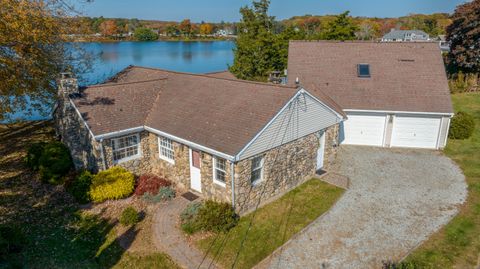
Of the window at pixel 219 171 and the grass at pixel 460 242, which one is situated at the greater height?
the window at pixel 219 171

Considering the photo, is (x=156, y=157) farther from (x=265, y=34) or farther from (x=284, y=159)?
(x=265, y=34)

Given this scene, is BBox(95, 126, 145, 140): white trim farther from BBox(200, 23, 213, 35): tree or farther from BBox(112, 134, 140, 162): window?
BBox(200, 23, 213, 35): tree

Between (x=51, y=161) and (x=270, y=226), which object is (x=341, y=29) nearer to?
(x=270, y=226)

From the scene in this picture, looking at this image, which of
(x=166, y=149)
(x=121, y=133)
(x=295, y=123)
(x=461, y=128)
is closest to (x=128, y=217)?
(x=166, y=149)

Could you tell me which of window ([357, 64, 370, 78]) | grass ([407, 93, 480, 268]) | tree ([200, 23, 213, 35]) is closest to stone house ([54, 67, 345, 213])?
window ([357, 64, 370, 78])

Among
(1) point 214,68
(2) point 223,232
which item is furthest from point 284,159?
(1) point 214,68

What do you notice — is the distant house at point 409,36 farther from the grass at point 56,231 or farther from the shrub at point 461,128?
the grass at point 56,231

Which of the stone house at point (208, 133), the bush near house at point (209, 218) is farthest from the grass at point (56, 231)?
the stone house at point (208, 133)
